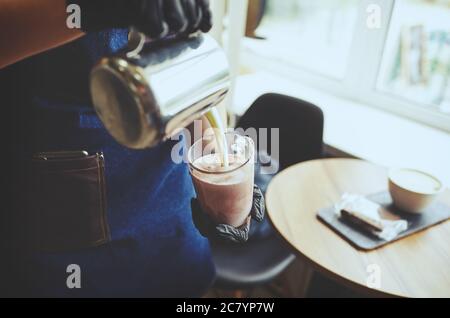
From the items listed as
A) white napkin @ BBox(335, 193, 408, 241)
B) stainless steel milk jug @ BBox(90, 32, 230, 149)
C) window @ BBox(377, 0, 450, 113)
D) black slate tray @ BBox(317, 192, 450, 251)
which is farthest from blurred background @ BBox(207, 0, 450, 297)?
stainless steel milk jug @ BBox(90, 32, 230, 149)

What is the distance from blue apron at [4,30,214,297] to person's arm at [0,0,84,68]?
6.2 inches

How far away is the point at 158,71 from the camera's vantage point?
473 mm

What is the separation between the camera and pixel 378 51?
2014 millimetres

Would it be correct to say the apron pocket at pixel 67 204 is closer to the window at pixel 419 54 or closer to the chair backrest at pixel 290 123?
the chair backrest at pixel 290 123

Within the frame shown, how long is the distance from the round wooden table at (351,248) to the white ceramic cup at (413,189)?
8 cm

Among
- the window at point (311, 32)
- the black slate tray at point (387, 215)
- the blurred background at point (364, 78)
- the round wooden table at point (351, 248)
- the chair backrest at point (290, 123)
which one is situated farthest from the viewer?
the window at point (311, 32)

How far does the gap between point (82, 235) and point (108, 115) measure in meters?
0.42

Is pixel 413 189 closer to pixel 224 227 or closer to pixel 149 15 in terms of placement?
pixel 224 227

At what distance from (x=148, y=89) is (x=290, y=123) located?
4.45 feet

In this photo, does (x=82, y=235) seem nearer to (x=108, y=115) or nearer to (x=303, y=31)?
(x=108, y=115)

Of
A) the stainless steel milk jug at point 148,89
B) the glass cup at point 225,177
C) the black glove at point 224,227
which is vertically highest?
the stainless steel milk jug at point 148,89

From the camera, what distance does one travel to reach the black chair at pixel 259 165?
4.50 feet

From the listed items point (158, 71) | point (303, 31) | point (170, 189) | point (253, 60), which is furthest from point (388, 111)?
point (158, 71)

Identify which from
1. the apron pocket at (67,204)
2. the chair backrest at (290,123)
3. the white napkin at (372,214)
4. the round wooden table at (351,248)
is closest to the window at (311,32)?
the chair backrest at (290,123)
